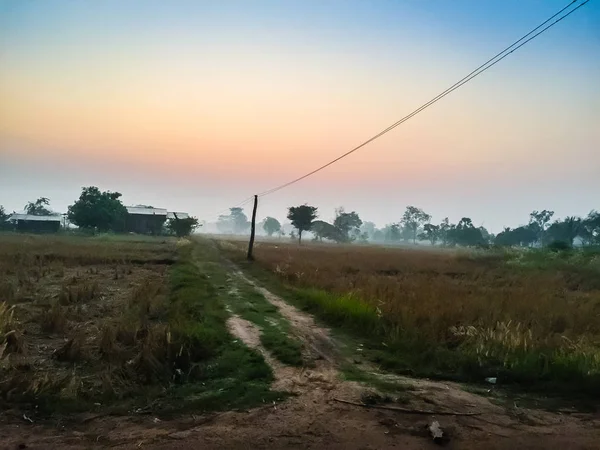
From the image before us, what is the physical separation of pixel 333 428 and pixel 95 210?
6938 centimetres

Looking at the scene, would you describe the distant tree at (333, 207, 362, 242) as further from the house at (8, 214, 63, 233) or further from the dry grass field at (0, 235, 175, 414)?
the dry grass field at (0, 235, 175, 414)

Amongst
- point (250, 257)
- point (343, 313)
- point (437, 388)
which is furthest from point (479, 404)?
point (250, 257)

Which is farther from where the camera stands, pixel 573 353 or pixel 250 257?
pixel 250 257

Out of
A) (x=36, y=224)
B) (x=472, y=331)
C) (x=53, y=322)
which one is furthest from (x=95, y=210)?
(x=472, y=331)

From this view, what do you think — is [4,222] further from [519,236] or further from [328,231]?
→ [519,236]

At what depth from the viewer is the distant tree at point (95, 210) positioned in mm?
68188

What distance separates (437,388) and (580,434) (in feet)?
6.64

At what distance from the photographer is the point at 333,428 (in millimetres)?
5703

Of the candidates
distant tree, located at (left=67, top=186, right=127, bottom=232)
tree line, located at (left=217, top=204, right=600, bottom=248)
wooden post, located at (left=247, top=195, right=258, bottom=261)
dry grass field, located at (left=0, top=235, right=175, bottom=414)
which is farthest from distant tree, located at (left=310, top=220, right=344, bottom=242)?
dry grass field, located at (left=0, top=235, right=175, bottom=414)

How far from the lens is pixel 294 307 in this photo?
1457 cm

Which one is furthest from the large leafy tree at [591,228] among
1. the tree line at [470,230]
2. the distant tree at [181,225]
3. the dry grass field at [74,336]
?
the dry grass field at [74,336]

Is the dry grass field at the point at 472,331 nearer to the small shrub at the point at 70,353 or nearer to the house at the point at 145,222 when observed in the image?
the small shrub at the point at 70,353

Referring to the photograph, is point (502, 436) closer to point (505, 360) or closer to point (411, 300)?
point (505, 360)

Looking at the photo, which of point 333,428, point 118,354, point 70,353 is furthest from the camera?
point 118,354
